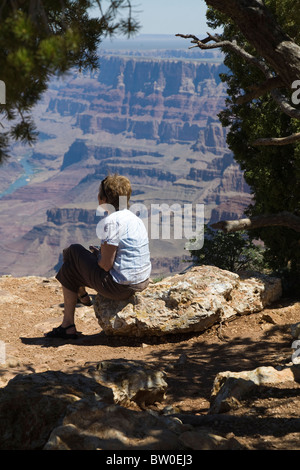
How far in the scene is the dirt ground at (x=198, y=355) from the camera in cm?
346

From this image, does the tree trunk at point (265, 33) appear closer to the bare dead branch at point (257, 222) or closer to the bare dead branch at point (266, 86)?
the bare dead branch at point (266, 86)

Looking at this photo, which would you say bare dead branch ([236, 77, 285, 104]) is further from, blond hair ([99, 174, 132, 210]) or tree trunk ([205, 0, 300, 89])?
blond hair ([99, 174, 132, 210])

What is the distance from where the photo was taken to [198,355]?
19.2ft

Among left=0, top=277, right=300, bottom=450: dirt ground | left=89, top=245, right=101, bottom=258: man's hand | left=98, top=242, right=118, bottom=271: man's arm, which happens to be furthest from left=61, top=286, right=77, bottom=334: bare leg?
left=98, top=242, right=118, bottom=271: man's arm

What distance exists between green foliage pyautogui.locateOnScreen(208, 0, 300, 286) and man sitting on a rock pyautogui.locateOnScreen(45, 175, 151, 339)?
4.22 metres

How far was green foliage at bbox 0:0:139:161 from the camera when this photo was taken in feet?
7.75

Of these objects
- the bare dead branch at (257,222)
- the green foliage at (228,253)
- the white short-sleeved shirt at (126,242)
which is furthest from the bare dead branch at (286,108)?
the green foliage at (228,253)

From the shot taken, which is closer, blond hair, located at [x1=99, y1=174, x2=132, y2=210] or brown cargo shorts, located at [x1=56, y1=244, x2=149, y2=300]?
blond hair, located at [x1=99, y1=174, x2=132, y2=210]

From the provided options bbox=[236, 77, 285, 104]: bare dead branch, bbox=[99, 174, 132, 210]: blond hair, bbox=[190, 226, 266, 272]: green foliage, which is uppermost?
bbox=[236, 77, 285, 104]: bare dead branch

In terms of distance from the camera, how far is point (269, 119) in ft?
31.2

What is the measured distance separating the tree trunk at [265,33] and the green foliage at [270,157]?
5.29 m

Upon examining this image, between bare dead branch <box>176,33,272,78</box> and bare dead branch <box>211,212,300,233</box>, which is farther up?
bare dead branch <box>176,33,272,78</box>

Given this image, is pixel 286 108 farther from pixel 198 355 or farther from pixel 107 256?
pixel 198 355
